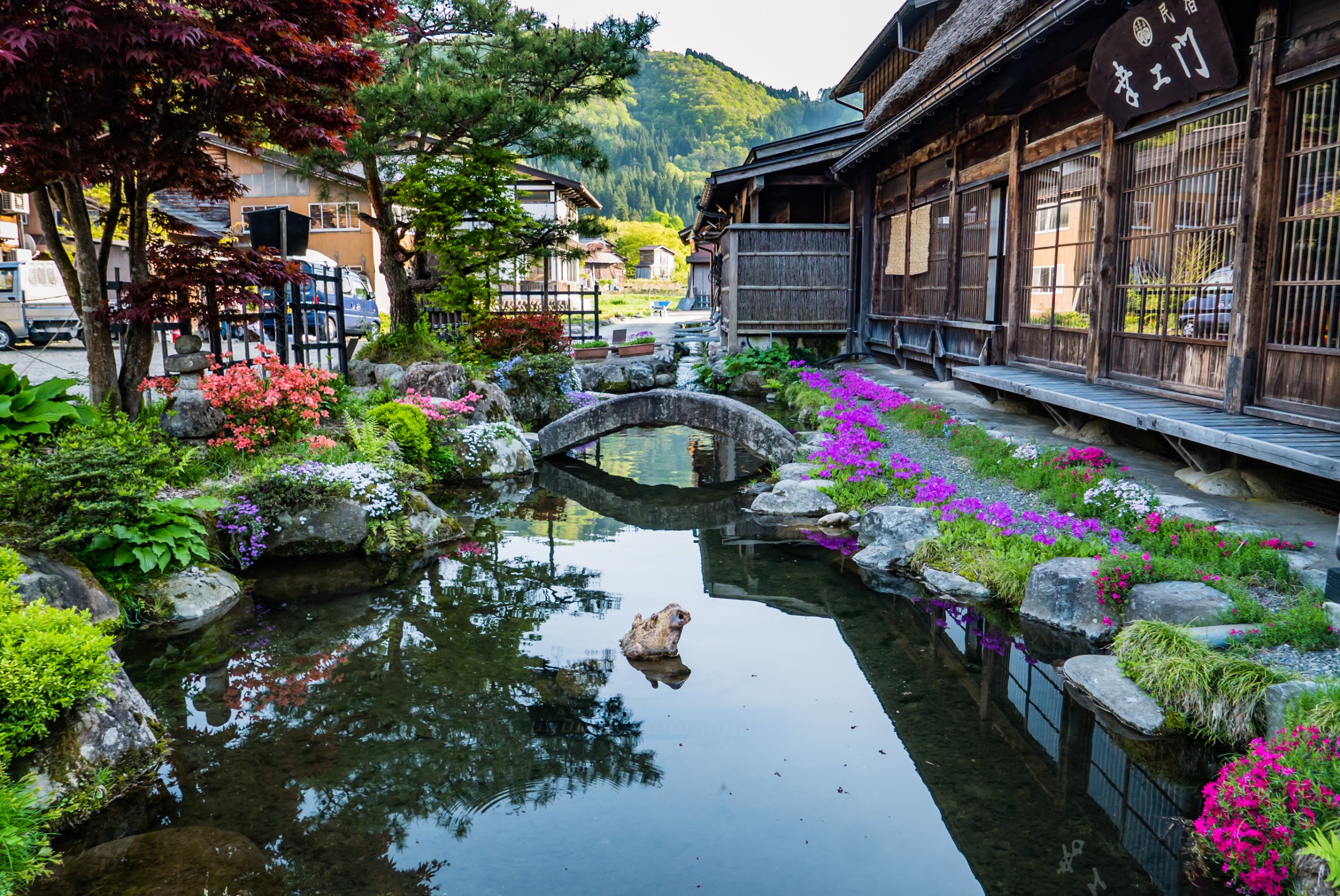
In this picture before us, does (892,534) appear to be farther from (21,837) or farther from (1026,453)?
(21,837)

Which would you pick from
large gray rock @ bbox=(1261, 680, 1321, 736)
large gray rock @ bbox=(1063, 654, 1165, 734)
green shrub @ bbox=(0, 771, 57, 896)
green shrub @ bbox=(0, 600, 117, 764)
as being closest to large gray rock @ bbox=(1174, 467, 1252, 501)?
large gray rock @ bbox=(1063, 654, 1165, 734)

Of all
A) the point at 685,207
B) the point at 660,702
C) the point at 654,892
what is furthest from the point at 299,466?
the point at 685,207

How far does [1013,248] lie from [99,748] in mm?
10645

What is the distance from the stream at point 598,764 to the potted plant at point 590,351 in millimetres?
12675

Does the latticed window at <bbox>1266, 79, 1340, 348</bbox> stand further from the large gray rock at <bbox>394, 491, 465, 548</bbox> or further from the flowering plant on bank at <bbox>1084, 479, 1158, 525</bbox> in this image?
the large gray rock at <bbox>394, 491, 465, 548</bbox>

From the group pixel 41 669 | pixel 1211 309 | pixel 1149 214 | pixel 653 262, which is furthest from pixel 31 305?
pixel 653 262

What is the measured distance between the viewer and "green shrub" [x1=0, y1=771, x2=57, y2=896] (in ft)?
11.3

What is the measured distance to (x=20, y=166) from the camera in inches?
305

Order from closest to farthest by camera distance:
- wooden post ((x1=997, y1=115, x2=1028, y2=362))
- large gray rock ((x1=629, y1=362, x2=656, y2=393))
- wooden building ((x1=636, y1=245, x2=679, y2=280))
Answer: wooden post ((x1=997, y1=115, x2=1028, y2=362)) < large gray rock ((x1=629, y1=362, x2=656, y2=393)) < wooden building ((x1=636, y1=245, x2=679, y2=280))

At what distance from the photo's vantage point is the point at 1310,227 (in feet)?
20.6

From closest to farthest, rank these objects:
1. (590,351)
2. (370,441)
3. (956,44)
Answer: (370,441) → (956,44) → (590,351)

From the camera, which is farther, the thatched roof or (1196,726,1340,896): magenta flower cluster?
the thatched roof

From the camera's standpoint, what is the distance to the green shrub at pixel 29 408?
6.83 m

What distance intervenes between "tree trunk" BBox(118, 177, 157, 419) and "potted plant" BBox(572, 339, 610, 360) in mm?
10860
